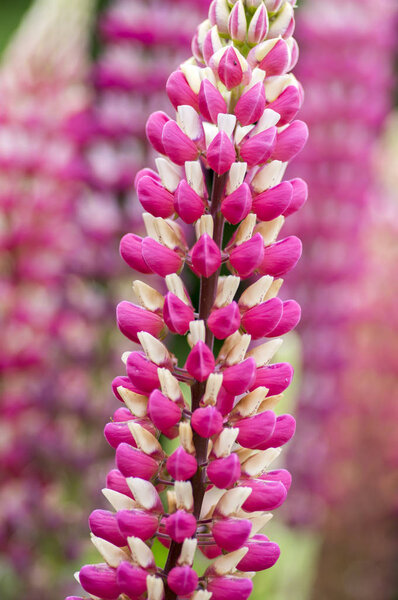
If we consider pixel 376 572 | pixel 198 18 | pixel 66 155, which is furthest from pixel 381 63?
pixel 376 572

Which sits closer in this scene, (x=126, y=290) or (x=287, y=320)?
(x=287, y=320)

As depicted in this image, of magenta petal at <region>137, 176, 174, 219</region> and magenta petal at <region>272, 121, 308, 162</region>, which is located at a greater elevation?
magenta petal at <region>272, 121, 308, 162</region>

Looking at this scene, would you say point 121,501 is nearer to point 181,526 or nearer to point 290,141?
point 181,526

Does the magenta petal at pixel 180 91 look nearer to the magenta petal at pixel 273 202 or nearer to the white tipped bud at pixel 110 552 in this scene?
the magenta petal at pixel 273 202

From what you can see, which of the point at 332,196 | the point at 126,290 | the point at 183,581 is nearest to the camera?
the point at 183,581

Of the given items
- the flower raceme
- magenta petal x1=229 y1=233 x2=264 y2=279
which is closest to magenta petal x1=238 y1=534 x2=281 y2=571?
the flower raceme

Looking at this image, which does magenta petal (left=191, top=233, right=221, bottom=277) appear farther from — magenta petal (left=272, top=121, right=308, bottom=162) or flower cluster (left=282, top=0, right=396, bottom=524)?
flower cluster (left=282, top=0, right=396, bottom=524)

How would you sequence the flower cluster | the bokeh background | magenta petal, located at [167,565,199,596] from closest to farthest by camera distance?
1. magenta petal, located at [167,565,199,596]
2. the bokeh background
3. the flower cluster

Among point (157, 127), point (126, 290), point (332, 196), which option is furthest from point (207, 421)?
point (332, 196)
